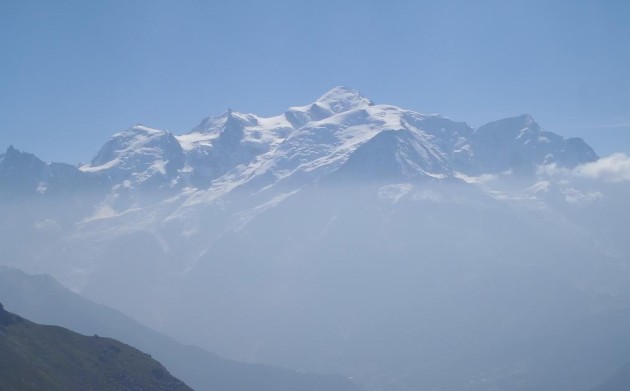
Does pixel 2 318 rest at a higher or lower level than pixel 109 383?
higher

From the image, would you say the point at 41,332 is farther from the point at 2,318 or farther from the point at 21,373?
the point at 21,373

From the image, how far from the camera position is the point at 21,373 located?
16200cm

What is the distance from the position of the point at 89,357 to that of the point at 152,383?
19.1 metres

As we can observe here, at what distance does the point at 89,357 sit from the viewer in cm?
19600

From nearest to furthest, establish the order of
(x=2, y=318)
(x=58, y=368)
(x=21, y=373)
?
(x=21, y=373)
(x=58, y=368)
(x=2, y=318)

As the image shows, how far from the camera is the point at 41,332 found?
198375 mm

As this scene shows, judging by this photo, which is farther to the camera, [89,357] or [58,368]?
[89,357]

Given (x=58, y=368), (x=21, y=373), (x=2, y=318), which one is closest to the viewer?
(x=21, y=373)

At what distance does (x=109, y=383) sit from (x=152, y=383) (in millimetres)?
14915

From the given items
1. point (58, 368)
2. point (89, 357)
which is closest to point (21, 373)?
point (58, 368)

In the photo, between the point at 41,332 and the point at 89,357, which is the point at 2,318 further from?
the point at 89,357

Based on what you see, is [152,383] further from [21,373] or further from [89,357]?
[21,373]

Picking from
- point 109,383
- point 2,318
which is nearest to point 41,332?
point 2,318

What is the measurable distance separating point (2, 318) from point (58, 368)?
84.4 feet
